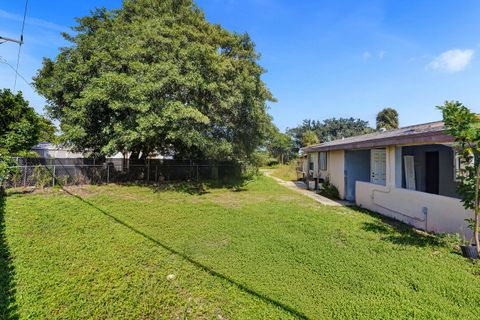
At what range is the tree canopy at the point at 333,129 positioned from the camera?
4021cm

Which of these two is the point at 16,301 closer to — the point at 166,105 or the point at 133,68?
the point at 166,105

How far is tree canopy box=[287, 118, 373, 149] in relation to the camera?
132 feet

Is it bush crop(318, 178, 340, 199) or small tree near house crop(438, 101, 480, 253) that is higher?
small tree near house crop(438, 101, 480, 253)

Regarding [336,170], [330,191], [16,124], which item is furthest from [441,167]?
[16,124]

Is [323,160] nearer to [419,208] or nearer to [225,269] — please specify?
[419,208]

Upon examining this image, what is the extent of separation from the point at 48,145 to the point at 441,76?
27.5 m

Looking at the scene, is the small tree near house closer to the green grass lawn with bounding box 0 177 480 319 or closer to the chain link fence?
the green grass lawn with bounding box 0 177 480 319

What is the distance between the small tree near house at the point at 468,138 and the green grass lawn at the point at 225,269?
→ 101cm

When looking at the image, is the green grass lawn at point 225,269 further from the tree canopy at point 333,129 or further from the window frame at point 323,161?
the tree canopy at point 333,129

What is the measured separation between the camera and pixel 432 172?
7.93m

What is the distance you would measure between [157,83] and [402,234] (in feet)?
31.3

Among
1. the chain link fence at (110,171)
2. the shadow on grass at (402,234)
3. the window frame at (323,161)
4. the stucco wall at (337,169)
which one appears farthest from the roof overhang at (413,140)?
the chain link fence at (110,171)

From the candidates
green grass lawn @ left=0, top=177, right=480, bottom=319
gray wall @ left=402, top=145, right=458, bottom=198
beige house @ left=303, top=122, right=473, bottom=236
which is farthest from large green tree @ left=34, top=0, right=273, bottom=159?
gray wall @ left=402, top=145, right=458, bottom=198

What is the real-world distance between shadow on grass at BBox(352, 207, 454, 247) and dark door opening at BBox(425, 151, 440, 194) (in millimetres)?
2516
